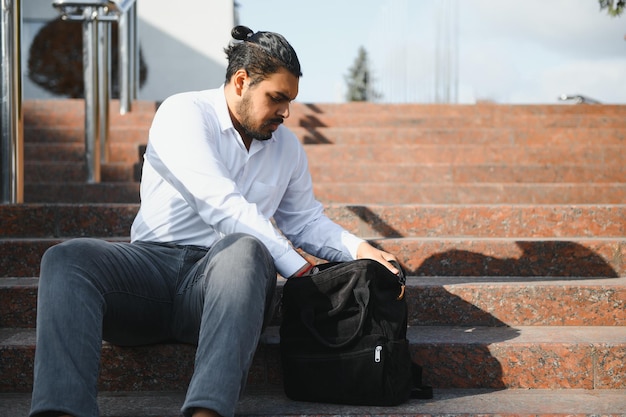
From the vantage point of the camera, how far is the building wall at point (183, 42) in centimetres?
1018

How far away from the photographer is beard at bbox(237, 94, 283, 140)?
257 centimetres

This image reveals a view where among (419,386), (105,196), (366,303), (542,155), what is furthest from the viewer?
(542,155)

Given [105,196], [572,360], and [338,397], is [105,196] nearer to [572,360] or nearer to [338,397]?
[338,397]

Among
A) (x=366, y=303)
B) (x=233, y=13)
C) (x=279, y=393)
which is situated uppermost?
(x=233, y=13)

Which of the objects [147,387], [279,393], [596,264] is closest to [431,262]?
[596,264]

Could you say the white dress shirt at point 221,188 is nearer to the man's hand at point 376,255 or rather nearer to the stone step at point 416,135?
the man's hand at point 376,255

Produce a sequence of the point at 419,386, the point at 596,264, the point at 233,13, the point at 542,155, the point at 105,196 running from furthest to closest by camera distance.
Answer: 1. the point at 233,13
2. the point at 542,155
3. the point at 105,196
4. the point at 596,264
5. the point at 419,386

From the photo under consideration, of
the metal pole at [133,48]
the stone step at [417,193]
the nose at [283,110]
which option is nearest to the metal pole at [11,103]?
the stone step at [417,193]

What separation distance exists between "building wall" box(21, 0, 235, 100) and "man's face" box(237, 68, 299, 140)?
7748 mm

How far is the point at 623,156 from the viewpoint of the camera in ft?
16.5

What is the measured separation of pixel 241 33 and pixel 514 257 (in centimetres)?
157

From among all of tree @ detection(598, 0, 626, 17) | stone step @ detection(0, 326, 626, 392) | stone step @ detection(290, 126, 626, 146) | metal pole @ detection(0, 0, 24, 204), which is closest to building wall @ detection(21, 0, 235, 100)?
stone step @ detection(290, 126, 626, 146)

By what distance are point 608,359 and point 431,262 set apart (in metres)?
0.90

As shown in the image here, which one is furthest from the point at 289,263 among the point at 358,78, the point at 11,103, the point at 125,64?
the point at 358,78
